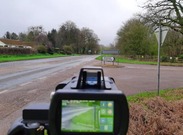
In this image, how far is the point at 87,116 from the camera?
84.2 inches

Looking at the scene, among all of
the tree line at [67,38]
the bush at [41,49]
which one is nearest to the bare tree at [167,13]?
the bush at [41,49]

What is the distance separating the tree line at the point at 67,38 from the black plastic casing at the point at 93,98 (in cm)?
10144

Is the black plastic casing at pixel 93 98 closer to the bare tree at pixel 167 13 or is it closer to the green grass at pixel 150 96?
the green grass at pixel 150 96

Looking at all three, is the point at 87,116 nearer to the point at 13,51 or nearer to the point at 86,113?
the point at 86,113

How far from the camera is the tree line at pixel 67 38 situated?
107 m

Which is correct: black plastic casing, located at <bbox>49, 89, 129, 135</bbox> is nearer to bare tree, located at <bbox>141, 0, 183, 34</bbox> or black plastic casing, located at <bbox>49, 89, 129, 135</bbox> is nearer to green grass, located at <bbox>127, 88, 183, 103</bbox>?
green grass, located at <bbox>127, 88, 183, 103</bbox>

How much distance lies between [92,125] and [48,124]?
33 centimetres

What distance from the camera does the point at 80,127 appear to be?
2145 millimetres

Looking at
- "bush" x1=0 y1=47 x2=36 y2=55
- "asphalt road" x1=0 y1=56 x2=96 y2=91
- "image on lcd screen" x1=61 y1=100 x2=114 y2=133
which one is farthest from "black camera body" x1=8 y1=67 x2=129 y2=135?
"bush" x1=0 y1=47 x2=36 y2=55

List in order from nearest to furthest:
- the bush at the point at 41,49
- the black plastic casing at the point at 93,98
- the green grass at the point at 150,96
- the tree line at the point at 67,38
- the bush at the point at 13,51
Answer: the black plastic casing at the point at 93,98
the green grass at the point at 150,96
the bush at the point at 13,51
the bush at the point at 41,49
the tree line at the point at 67,38

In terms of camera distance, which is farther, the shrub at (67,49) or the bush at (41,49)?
the shrub at (67,49)

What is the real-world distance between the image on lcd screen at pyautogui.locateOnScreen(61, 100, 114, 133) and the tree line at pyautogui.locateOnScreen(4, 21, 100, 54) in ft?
333

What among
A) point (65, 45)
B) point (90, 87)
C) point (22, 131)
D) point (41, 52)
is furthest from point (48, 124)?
point (65, 45)

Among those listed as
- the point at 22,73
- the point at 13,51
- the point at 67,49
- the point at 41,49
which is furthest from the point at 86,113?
the point at 67,49
